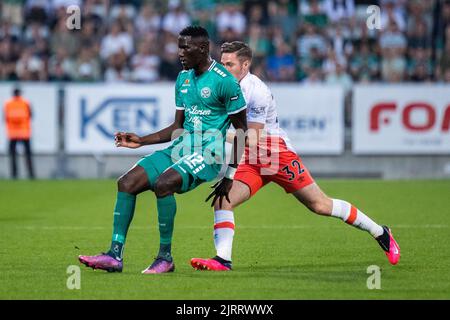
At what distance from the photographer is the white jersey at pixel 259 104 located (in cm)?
954

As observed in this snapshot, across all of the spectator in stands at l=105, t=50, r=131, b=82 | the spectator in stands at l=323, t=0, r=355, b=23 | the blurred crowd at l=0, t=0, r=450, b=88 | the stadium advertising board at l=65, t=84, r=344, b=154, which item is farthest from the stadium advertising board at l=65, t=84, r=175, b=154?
the spectator in stands at l=323, t=0, r=355, b=23

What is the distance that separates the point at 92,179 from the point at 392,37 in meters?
7.48

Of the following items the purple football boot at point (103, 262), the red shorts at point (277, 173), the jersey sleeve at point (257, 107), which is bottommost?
the purple football boot at point (103, 262)

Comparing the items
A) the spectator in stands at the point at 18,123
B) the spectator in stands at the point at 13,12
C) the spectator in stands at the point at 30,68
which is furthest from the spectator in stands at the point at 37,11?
the spectator in stands at the point at 18,123

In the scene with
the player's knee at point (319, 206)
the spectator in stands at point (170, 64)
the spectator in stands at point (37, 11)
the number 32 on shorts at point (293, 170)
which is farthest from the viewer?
the spectator in stands at point (37, 11)

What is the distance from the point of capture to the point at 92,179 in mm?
22266

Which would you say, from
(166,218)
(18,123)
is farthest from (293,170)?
(18,123)

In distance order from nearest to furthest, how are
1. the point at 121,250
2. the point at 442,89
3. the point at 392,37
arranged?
1. the point at 121,250
2. the point at 442,89
3. the point at 392,37

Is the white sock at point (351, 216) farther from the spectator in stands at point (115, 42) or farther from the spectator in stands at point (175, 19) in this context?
the spectator in stands at point (175, 19)

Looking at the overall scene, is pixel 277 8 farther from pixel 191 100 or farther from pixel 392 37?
pixel 191 100

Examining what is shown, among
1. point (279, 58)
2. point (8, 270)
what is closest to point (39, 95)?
point (279, 58)

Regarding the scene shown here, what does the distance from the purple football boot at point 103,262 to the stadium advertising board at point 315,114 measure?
13.2 m

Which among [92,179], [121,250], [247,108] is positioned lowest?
[92,179]

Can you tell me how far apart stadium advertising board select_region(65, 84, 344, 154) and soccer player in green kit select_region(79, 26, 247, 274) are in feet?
41.7
